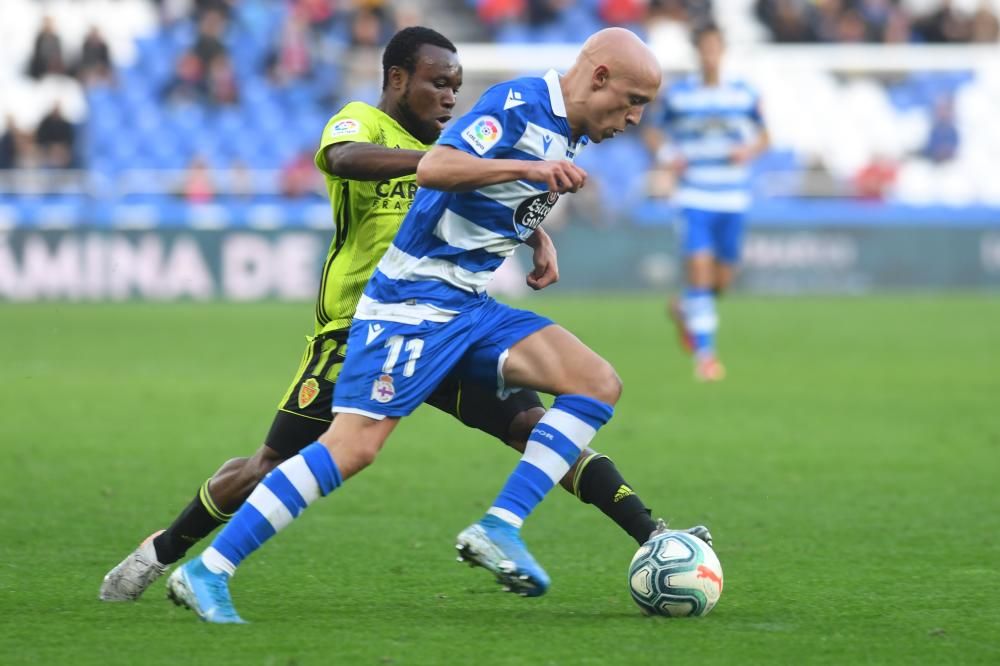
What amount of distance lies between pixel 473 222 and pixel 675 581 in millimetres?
1310

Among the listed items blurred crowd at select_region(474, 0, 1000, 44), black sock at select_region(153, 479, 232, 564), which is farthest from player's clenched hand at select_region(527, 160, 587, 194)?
blurred crowd at select_region(474, 0, 1000, 44)

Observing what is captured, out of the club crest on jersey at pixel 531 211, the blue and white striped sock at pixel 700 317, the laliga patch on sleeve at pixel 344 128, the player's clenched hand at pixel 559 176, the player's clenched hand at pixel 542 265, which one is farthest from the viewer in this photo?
the blue and white striped sock at pixel 700 317

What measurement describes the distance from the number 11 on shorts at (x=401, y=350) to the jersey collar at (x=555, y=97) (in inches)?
33.5

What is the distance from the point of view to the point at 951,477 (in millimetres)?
8570

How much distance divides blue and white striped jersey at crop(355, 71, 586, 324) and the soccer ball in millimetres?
1018

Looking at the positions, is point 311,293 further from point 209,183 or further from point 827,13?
point 827,13

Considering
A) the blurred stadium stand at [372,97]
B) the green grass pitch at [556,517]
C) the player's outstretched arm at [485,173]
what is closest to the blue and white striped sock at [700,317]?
the green grass pitch at [556,517]

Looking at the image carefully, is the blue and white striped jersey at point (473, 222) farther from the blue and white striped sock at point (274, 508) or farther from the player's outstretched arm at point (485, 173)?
the blue and white striped sock at point (274, 508)

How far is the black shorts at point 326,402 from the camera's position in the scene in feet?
18.0

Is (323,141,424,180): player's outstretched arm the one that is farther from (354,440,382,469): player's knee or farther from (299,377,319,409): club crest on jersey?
(354,440,382,469): player's knee

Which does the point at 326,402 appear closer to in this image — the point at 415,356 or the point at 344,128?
the point at 415,356

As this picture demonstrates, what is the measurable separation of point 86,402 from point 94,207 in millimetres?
10215

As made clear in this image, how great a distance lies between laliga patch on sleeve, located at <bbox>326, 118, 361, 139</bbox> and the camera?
542 centimetres

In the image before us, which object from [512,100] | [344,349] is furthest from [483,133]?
[344,349]
